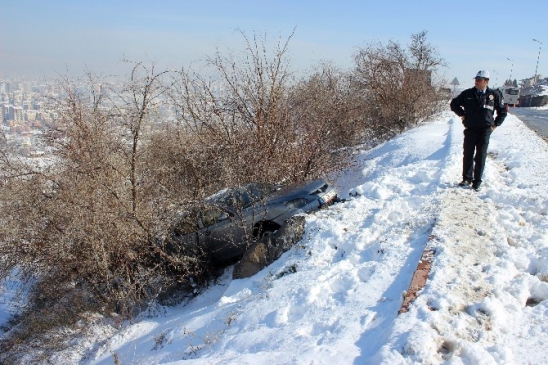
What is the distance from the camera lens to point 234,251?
25.5 feet

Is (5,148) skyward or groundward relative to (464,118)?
groundward

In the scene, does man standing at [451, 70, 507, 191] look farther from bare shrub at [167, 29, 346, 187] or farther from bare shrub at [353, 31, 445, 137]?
bare shrub at [353, 31, 445, 137]

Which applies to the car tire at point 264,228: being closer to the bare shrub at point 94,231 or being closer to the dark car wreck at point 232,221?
the dark car wreck at point 232,221

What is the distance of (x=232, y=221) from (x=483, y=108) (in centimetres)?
462

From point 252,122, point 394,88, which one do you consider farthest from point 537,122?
point 252,122

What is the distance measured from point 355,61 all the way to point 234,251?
1983 cm

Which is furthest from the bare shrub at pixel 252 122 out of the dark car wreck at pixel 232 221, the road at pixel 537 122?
the road at pixel 537 122

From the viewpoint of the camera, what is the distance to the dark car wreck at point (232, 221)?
755cm

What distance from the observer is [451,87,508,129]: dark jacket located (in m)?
6.38

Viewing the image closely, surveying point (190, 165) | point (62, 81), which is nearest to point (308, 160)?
point (190, 165)

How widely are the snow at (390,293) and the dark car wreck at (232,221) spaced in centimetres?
67

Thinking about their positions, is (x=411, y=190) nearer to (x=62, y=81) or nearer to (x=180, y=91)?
(x=180, y=91)

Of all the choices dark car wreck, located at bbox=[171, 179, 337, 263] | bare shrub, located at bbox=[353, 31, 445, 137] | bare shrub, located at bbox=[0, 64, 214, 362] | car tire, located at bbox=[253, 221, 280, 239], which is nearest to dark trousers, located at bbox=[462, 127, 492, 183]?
dark car wreck, located at bbox=[171, 179, 337, 263]

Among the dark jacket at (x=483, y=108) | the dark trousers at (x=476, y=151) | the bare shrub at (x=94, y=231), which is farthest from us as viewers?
the bare shrub at (x=94, y=231)
